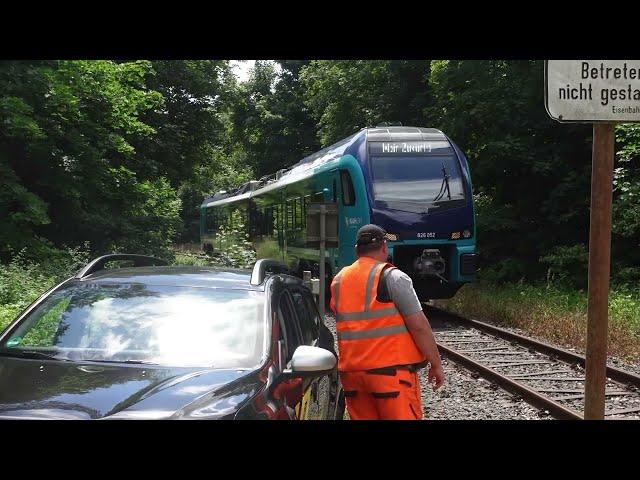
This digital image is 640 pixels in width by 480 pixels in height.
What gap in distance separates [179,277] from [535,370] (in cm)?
629

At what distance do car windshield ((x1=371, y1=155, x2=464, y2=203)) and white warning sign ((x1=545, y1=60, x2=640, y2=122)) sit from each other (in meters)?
10.4

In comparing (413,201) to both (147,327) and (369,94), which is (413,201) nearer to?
(147,327)

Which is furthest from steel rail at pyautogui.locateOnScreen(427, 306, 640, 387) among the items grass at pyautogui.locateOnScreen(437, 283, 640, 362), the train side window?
the train side window

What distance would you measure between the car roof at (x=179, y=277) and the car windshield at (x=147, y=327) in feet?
0.27

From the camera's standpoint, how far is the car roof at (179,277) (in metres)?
4.73

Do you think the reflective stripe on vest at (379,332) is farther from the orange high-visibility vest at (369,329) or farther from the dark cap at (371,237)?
the dark cap at (371,237)

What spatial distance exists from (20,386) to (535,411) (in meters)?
5.58

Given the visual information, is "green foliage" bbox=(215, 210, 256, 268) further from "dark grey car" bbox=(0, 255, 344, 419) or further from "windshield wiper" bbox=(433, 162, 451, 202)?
"dark grey car" bbox=(0, 255, 344, 419)

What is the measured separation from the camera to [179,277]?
16.0ft

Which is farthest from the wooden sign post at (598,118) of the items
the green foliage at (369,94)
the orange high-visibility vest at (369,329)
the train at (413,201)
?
the green foliage at (369,94)

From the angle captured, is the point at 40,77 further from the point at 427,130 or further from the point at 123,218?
the point at 427,130

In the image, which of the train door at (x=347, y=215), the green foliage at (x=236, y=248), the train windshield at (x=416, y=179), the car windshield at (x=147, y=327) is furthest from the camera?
the green foliage at (x=236, y=248)

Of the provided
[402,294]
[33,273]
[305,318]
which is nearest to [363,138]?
[33,273]

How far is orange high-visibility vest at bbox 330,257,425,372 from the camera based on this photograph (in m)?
4.34
